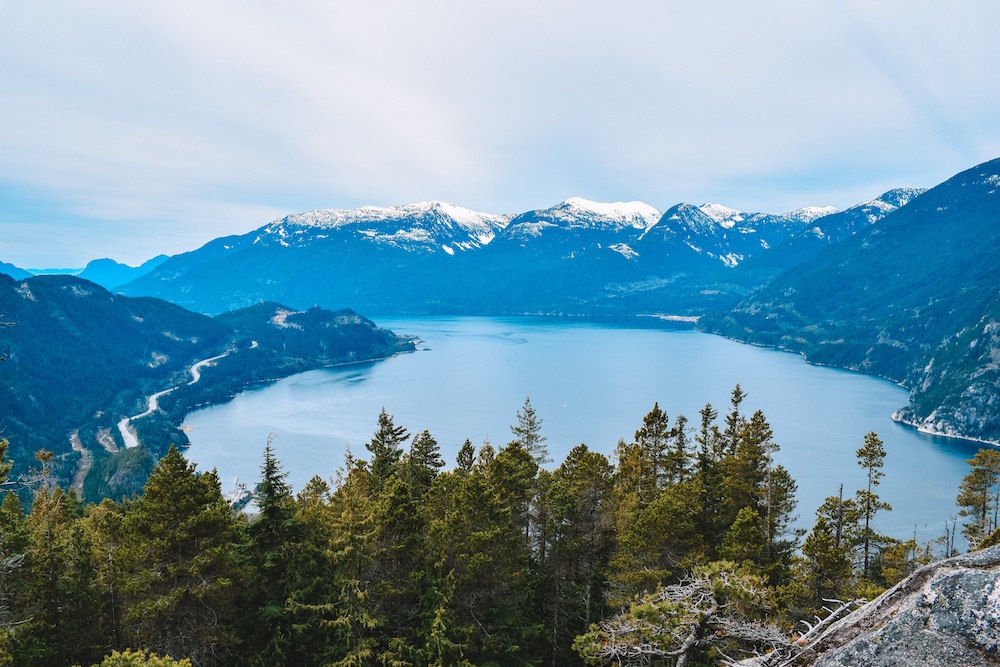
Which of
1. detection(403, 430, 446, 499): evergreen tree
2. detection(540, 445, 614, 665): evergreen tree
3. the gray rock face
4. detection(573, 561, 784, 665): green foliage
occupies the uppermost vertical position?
the gray rock face

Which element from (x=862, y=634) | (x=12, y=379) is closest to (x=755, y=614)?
(x=862, y=634)

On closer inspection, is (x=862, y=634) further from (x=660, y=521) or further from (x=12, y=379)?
(x=12, y=379)

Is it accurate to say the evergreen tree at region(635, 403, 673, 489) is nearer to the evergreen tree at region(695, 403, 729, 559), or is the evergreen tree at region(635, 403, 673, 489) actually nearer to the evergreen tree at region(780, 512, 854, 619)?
the evergreen tree at region(695, 403, 729, 559)

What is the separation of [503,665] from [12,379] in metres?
242

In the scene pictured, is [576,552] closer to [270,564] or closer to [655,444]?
[655,444]

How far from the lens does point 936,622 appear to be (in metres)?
5.34

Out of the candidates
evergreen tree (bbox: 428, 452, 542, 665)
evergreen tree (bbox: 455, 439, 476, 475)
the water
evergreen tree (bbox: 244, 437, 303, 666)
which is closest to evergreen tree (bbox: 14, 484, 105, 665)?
evergreen tree (bbox: 244, 437, 303, 666)

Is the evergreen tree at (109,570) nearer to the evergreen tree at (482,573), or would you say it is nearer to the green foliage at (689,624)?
the evergreen tree at (482,573)

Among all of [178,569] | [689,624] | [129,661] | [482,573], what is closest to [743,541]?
[482,573]

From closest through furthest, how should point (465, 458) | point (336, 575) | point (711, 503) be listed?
point (336, 575), point (711, 503), point (465, 458)

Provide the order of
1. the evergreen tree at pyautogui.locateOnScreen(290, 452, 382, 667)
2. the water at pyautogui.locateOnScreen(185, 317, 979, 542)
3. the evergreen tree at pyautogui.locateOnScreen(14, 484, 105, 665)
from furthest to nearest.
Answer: the water at pyautogui.locateOnScreen(185, 317, 979, 542) → the evergreen tree at pyautogui.locateOnScreen(14, 484, 105, 665) → the evergreen tree at pyautogui.locateOnScreen(290, 452, 382, 667)

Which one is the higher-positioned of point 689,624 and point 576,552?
point 689,624

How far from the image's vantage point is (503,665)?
23422mm

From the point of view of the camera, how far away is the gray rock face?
16.4 feet
